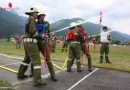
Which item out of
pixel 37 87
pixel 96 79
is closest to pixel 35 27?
pixel 37 87

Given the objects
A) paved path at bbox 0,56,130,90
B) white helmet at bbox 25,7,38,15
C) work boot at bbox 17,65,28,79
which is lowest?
paved path at bbox 0,56,130,90

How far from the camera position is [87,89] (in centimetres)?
1041

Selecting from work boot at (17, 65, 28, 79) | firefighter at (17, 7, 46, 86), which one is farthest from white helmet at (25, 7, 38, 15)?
work boot at (17, 65, 28, 79)

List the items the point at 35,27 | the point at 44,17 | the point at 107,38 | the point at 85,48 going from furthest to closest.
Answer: the point at 107,38 → the point at 85,48 → the point at 44,17 → the point at 35,27

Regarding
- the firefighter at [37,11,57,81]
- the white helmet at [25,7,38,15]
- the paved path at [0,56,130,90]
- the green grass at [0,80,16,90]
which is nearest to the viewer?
the green grass at [0,80,16,90]

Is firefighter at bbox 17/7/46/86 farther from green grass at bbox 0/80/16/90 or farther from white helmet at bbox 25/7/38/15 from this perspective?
green grass at bbox 0/80/16/90

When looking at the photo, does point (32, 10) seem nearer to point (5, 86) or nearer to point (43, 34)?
point (43, 34)

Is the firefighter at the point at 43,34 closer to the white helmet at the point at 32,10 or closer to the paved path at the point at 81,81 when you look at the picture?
the white helmet at the point at 32,10

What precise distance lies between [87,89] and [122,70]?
15.9 ft

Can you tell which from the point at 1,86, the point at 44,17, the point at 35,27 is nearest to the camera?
the point at 1,86

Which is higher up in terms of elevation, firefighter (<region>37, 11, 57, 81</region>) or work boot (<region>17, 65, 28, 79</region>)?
firefighter (<region>37, 11, 57, 81</region>)

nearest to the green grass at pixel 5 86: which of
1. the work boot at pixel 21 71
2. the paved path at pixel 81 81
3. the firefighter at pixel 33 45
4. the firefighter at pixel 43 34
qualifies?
the paved path at pixel 81 81

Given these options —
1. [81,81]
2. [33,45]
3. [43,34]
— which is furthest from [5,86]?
[81,81]

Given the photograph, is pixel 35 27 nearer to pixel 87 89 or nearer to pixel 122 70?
pixel 87 89
